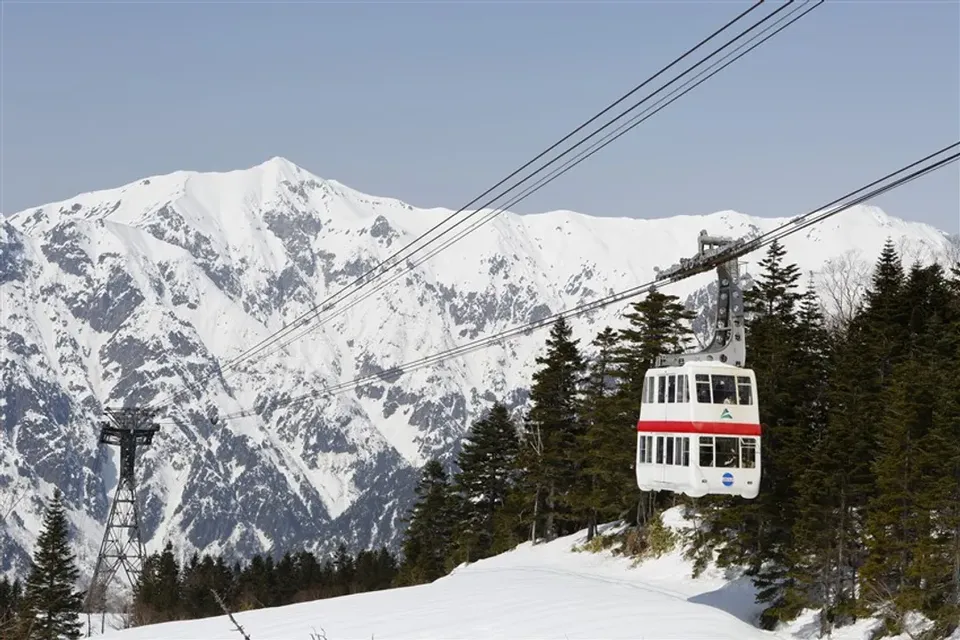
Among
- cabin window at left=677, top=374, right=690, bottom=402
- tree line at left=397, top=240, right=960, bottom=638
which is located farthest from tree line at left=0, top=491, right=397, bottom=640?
cabin window at left=677, top=374, right=690, bottom=402

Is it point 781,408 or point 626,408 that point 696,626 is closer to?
point 781,408

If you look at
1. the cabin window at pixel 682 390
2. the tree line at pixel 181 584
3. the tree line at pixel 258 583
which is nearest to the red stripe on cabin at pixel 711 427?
the cabin window at pixel 682 390

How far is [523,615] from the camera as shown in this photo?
112ft

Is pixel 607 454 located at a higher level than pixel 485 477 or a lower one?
lower

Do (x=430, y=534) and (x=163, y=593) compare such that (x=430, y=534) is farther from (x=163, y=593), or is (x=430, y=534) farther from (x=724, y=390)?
(x=724, y=390)

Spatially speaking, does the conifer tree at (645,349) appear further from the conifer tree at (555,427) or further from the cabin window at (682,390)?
the cabin window at (682,390)

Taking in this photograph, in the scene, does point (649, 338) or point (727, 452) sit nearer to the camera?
point (727, 452)

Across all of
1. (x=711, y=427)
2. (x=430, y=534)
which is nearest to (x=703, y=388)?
(x=711, y=427)

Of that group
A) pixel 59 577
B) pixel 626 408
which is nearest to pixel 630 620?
pixel 626 408

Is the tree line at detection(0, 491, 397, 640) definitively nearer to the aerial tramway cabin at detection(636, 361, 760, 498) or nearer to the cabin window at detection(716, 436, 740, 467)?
the aerial tramway cabin at detection(636, 361, 760, 498)

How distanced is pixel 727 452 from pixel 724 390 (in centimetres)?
183

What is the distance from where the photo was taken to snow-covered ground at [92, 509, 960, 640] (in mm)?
31812

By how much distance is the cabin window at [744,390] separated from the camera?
36281 millimetres

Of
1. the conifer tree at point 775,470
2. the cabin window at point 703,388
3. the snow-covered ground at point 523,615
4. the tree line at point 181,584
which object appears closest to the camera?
the snow-covered ground at point 523,615
